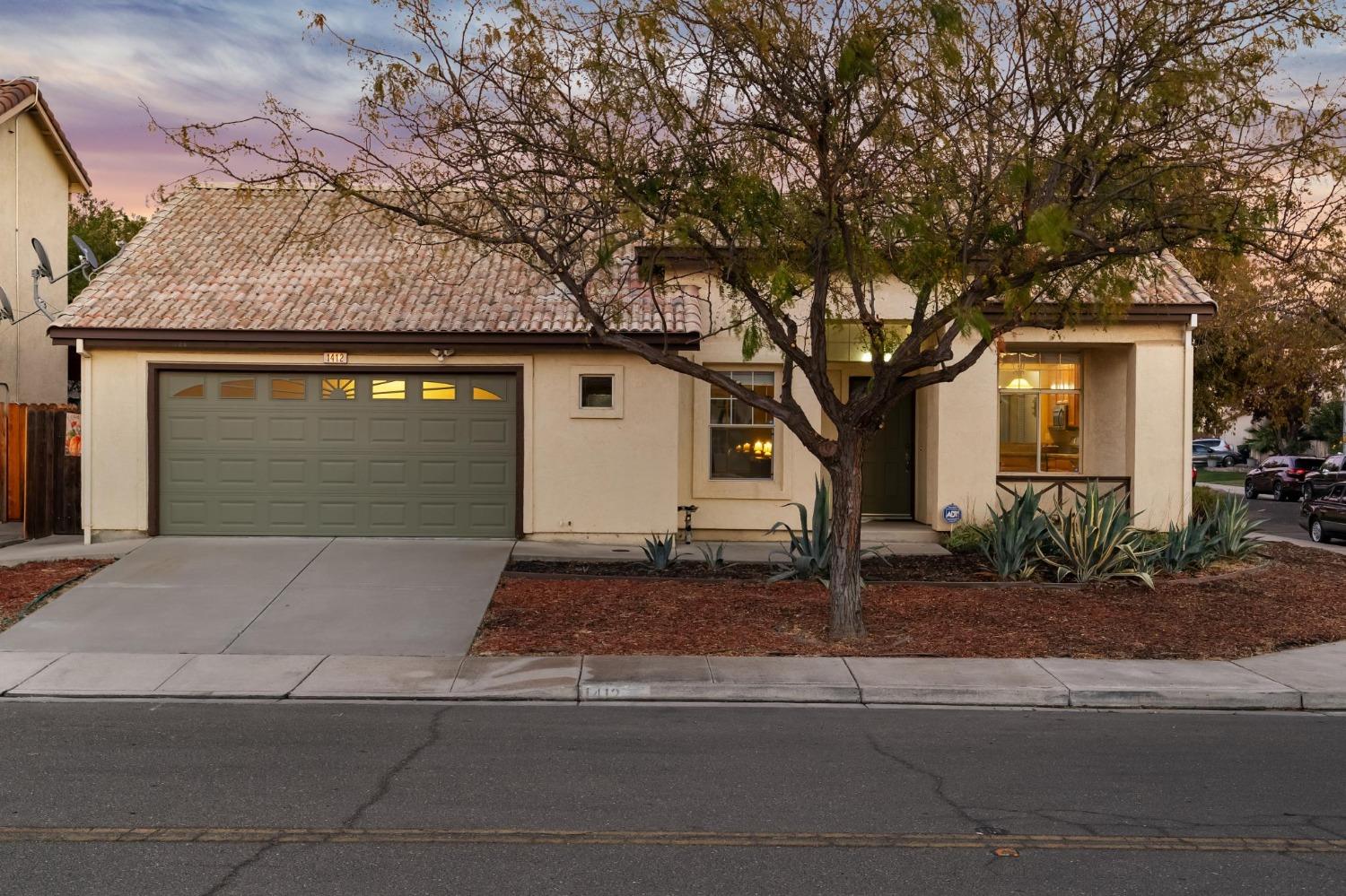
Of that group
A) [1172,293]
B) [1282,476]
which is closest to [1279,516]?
[1282,476]

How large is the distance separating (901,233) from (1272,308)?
21.5 m

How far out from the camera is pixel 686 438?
55.3 ft

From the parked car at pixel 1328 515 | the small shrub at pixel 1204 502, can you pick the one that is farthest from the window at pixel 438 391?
the parked car at pixel 1328 515

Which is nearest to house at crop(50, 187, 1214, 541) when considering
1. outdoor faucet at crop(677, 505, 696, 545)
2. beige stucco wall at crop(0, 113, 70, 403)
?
Result: outdoor faucet at crop(677, 505, 696, 545)

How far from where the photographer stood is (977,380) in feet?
55.4

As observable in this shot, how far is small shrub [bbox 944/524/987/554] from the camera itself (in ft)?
51.8

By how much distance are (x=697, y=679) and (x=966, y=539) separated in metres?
7.58

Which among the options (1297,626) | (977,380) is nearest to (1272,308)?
(977,380)

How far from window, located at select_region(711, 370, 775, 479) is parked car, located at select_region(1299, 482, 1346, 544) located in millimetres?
12638

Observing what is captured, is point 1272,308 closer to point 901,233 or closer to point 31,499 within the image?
point 901,233

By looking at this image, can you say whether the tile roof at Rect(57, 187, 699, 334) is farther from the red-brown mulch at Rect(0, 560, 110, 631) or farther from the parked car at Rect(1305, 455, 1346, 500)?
the parked car at Rect(1305, 455, 1346, 500)

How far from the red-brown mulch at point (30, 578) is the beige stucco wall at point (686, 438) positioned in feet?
6.15

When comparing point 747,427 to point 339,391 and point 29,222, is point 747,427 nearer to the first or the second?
point 339,391

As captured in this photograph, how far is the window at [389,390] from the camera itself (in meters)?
16.0
